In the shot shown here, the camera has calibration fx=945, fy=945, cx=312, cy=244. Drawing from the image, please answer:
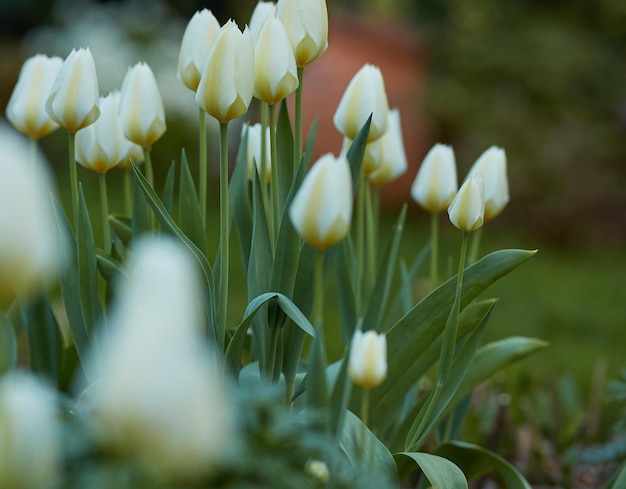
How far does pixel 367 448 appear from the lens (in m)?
1.22

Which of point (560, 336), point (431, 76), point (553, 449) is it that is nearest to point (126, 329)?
point (553, 449)

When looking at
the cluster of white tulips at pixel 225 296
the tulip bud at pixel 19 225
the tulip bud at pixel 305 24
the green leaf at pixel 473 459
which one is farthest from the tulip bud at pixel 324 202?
the green leaf at pixel 473 459

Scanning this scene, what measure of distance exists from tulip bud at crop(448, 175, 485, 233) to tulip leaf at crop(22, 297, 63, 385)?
69 centimetres

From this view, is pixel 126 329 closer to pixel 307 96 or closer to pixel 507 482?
pixel 507 482

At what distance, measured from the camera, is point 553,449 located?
2.18 m

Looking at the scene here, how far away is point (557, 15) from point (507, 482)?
636 centimetres

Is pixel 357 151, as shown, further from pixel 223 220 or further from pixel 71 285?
pixel 71 285

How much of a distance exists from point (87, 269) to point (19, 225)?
80 centimetres

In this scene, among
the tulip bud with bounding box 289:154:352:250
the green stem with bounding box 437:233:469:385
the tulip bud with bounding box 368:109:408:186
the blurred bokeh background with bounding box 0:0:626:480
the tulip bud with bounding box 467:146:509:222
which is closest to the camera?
the tulip bud with bounding box 289:154:352:250

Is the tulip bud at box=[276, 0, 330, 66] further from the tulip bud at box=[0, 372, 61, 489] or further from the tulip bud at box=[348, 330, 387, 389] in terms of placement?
the tulip bud at box=[0, 372, 61, 489]

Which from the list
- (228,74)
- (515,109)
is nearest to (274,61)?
(228,74)

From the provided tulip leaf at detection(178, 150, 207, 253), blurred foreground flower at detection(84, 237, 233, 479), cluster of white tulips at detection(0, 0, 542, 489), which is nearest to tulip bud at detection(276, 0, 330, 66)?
cluster of white tulips at detection(0, 0, 542, 489)

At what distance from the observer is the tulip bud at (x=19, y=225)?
22.9 inches

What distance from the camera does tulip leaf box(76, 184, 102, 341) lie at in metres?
1.36
